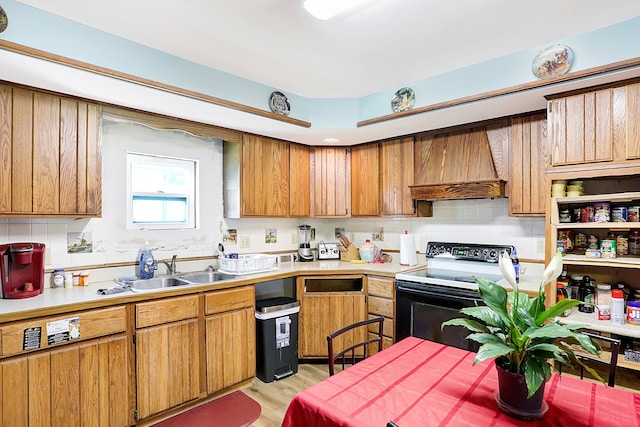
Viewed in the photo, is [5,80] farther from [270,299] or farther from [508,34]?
[508,34]

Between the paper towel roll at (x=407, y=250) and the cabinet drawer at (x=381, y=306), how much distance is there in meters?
0.50

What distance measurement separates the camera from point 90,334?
2.00 m

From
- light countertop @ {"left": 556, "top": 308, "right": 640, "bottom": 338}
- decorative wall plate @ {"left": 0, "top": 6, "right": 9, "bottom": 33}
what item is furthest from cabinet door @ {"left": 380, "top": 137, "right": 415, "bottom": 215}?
decorative wall plate @ {"left": 0, "top": 6, "right": 9, "bottom": 33}

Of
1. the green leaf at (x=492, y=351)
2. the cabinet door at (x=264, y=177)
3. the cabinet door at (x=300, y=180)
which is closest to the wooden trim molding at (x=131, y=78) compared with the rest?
the cabinet door at (x=264, y=177)

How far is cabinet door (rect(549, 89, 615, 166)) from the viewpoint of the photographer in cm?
203

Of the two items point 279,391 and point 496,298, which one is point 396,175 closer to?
point 279,391

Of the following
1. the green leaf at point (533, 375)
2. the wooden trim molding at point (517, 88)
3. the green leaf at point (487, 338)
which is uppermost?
the wooden trim molding at point (517, 88)

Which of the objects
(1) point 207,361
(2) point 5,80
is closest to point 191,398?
(1) point 207,361

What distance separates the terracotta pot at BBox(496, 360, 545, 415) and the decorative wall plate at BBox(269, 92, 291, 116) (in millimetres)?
2377

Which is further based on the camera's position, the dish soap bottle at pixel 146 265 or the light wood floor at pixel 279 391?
the dish soap bottle at pixel 146 265

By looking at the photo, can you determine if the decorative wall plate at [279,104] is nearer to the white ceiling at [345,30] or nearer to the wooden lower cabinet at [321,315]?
the white ceiling at [345,30]

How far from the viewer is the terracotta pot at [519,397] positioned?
106 centimetres

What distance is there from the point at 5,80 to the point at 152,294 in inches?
58.2

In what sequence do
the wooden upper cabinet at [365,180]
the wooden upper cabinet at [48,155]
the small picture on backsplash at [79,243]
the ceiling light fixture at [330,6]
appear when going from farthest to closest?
the wooden upper cabinet at [365,180] < the small picture on backsplash at [79,243] < the wooden upper cabinet at [48,155] < the ceiling light fixture at [330,6]
